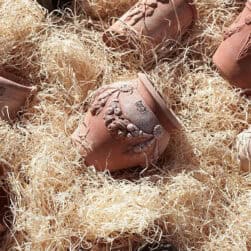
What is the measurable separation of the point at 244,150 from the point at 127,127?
378 millimetres

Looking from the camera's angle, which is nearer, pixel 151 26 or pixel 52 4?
pixel 151 26

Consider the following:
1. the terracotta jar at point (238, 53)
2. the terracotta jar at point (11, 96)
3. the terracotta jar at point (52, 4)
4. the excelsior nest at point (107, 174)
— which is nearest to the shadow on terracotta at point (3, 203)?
the excelsior nest at point (107, 174)

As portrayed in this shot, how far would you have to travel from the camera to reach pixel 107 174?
2139 mm

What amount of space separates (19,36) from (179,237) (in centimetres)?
89

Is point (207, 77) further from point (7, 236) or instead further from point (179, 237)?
point (7, 236)

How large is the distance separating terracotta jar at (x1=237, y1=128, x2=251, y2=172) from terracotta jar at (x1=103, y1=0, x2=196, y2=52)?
0.42 m

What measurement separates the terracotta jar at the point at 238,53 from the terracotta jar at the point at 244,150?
7.3 inches

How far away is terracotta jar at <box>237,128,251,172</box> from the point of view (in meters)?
2.17

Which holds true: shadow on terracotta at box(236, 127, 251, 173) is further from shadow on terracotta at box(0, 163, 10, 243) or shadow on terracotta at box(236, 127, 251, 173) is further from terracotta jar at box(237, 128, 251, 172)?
shadow on terracotta at box(0, 163, 10, 243)

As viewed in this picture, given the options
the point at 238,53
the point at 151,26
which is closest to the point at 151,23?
the point at 151,26

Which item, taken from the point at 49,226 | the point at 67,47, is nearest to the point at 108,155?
the point at 49,226

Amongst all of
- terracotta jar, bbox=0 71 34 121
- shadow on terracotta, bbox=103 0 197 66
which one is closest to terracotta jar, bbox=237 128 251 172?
shadow on terracotta, bbox=103 0 197 66

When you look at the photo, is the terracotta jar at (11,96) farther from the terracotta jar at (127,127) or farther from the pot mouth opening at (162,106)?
the pot mouth opening at (162,106)

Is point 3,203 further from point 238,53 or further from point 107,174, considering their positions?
point 238,53
